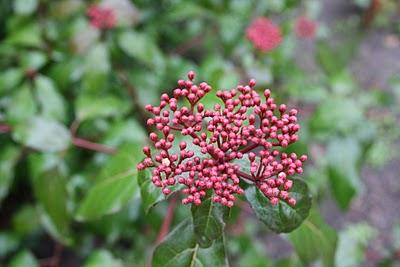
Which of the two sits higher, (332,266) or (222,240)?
(222,240)

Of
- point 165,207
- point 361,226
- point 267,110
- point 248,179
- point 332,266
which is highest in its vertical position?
point 267,110

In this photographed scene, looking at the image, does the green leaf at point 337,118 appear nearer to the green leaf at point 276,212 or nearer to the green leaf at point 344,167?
the green leaf at point 344,167

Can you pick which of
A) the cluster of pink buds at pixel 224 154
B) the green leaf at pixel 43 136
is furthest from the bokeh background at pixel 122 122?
the cluster of pink buds at pixel 224 154

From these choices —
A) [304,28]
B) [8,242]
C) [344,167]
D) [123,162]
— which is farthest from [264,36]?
[8,242]

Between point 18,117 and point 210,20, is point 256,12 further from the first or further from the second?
point 18,117

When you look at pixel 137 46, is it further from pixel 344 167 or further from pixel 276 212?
pixel 276 212

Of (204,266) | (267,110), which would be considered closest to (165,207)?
(204,266)

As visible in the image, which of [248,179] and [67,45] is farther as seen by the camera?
[67,45]
